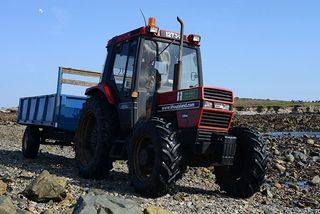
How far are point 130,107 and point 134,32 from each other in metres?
1.49

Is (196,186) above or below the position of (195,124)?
below

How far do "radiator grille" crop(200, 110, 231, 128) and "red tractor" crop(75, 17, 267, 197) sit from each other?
2 cm

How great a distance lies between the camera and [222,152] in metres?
7.86

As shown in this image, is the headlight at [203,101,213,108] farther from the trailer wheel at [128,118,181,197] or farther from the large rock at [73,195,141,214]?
the large rock at [73,195,141,214]

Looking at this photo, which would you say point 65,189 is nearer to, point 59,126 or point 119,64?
point 119,64

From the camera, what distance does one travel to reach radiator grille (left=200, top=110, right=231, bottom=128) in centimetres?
802

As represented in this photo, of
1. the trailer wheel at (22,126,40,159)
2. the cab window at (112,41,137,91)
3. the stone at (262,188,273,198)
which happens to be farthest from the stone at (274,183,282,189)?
the trailer wheel at (22,126,40,159)

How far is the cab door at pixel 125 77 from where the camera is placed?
894 centimetres

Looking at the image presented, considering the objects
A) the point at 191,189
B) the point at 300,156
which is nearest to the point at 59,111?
the point at 191,189

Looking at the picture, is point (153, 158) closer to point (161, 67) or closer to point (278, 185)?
point (161, 67)

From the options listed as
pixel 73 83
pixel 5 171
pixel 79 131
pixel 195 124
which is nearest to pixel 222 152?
pixel 195 124

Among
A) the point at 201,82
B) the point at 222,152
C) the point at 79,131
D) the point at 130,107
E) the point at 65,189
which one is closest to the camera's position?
the point at 65,189

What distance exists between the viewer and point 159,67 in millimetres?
8977

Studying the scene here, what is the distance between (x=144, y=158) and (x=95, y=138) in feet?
6.49
